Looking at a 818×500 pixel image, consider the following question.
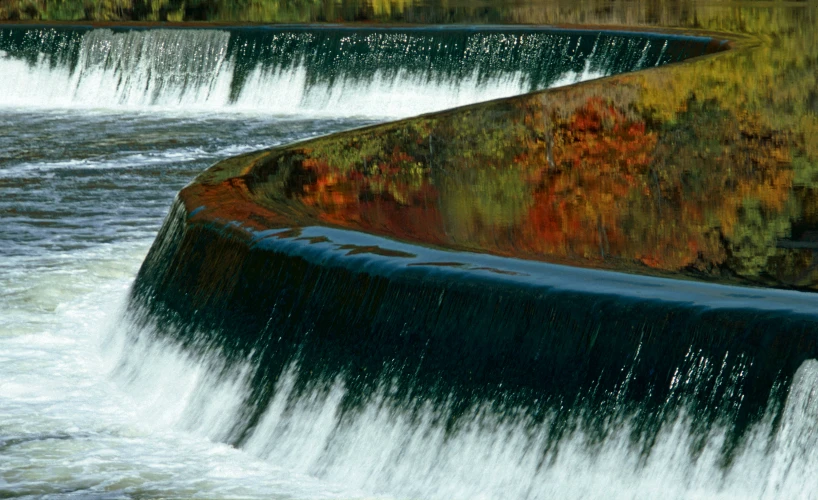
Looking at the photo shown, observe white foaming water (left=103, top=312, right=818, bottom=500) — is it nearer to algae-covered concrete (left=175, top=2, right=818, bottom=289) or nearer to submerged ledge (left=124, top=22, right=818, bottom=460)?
submerged ledge (left=124, top=22, right=818, bottom=460)

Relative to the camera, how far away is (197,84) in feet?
63.5

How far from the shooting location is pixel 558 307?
462cm

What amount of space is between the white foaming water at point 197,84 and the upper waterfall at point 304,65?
0.01 metres

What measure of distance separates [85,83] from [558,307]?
16095 mm

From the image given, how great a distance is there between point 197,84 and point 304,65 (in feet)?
4.99

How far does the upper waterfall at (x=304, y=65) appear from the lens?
57.6 ft

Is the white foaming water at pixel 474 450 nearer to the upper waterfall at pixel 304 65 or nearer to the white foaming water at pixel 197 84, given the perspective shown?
the upper waterfall at pixel 304 65

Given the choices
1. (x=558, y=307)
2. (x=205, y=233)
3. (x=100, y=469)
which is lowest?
(x=100, y=469)

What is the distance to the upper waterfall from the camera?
17547 millimetres

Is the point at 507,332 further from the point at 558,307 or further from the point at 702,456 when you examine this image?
the point at 702,456

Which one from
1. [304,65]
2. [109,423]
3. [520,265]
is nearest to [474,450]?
[520,265]

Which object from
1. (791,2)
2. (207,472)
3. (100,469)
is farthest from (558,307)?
(791,2)

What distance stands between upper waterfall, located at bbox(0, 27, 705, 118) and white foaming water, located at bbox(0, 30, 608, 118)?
0.5 inches

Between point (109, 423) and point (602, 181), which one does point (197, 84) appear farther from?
point (109, 423)
